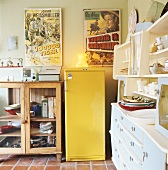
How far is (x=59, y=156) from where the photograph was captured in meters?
3.30

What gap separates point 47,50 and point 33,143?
1.46 metres

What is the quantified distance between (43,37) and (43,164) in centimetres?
194

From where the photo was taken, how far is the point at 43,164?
10.4 ft

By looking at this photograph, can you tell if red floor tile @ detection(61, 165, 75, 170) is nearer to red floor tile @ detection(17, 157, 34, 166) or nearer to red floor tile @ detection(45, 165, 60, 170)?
red floor tile @ detection(45, 165, 60, 170)

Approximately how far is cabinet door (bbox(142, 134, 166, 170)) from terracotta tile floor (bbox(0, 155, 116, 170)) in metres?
1.55

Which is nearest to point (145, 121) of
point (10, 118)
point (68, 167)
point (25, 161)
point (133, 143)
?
point (133, 143)

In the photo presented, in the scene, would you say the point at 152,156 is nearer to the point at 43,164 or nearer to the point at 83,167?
the point at 83,167

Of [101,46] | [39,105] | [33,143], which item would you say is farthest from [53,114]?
[101,46]

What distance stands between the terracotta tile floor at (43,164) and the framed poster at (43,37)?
1455 millimetres

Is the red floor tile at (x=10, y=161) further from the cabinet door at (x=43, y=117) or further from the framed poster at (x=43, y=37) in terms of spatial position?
the framed poster at (x=43, y=37)

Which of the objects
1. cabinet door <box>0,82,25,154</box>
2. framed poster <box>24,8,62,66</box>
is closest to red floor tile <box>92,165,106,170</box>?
cabinet door <box>0,82,25,154</box>

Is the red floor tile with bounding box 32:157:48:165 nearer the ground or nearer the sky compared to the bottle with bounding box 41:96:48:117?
nearer the ground

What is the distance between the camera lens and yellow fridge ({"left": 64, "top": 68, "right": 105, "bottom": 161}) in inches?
129

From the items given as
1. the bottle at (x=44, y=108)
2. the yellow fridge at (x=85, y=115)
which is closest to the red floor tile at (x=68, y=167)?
the yellow fridge at (x=85, y=115)
